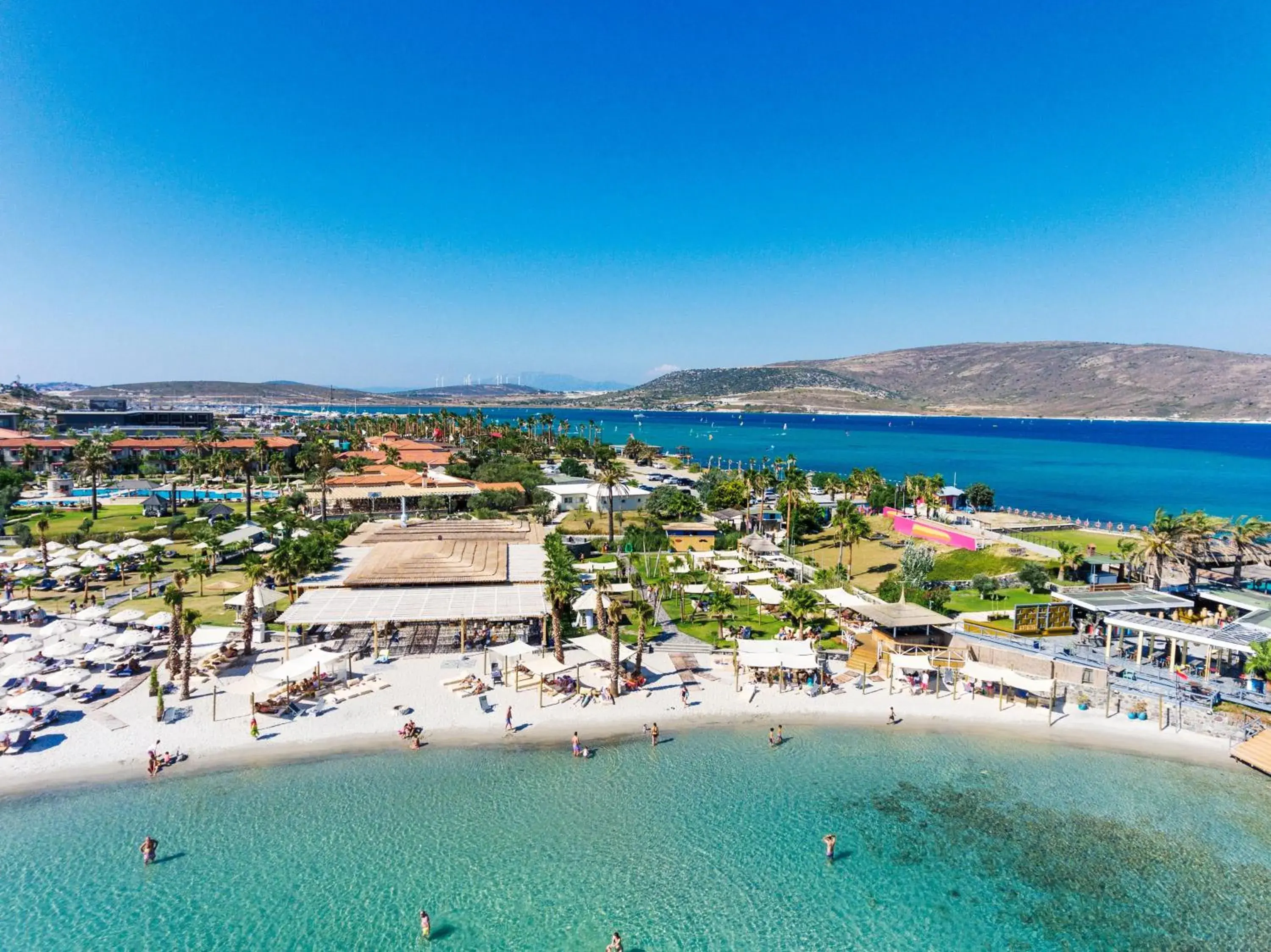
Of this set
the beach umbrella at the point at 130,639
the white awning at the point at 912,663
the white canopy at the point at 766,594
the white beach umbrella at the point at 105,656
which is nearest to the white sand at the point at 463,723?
the white awning at the point at 912,663

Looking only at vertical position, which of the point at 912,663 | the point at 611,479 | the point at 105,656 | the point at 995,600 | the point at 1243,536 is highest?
the point at 611,479

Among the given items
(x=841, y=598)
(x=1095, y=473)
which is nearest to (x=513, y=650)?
(x=841, y=598)

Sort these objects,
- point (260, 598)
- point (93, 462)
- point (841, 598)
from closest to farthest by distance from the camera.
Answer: point (260, 598), point (841, 598), point (93, 462)

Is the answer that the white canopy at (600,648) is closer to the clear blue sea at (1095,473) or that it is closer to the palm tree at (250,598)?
the palm tree at (250,598)

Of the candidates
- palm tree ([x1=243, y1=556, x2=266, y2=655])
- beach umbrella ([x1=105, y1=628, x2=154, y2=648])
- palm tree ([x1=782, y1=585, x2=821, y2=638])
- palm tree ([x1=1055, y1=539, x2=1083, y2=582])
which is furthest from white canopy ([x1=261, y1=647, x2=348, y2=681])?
palm tree ([x1=1055, y1=539, x2=1083, y2=582])

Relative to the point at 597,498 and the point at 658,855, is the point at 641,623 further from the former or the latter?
the point at 597,498

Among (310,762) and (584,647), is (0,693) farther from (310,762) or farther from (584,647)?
(584,647)
